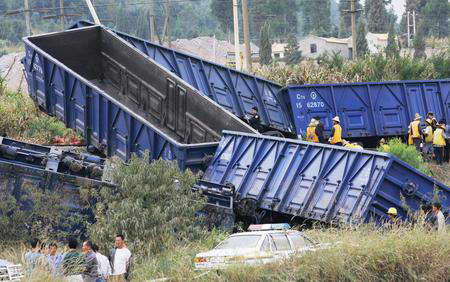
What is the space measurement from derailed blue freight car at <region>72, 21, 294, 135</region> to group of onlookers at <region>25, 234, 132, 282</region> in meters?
13.4

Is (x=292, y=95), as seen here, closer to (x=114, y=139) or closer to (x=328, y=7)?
(x=114, y=139)

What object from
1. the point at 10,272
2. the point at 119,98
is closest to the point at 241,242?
the point at 10,272

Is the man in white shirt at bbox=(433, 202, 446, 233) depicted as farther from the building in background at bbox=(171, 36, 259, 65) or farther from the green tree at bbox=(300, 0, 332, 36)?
the green tree at bbox=(300, 0, 332, 36)

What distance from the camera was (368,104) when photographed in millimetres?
30188

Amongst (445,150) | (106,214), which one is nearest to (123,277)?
(106,214)

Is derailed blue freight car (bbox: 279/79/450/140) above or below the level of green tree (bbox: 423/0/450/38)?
above

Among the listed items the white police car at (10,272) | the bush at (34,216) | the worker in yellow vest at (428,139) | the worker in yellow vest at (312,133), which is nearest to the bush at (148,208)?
the bush at (34,216)

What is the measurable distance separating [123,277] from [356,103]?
16.3 meters

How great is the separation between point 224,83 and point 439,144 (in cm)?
652

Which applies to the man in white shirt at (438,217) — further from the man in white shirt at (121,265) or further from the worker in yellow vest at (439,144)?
the worker in yellow vest at (439,144)

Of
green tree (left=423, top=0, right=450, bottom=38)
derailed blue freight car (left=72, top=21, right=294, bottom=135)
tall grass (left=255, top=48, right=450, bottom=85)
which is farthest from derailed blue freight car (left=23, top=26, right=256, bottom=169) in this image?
green tree (left=423, top=0, right=450, bottom=38)

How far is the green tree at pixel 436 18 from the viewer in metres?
113

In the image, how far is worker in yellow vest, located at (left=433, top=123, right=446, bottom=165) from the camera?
26.4 meters

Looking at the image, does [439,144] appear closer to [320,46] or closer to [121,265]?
[121,265]
